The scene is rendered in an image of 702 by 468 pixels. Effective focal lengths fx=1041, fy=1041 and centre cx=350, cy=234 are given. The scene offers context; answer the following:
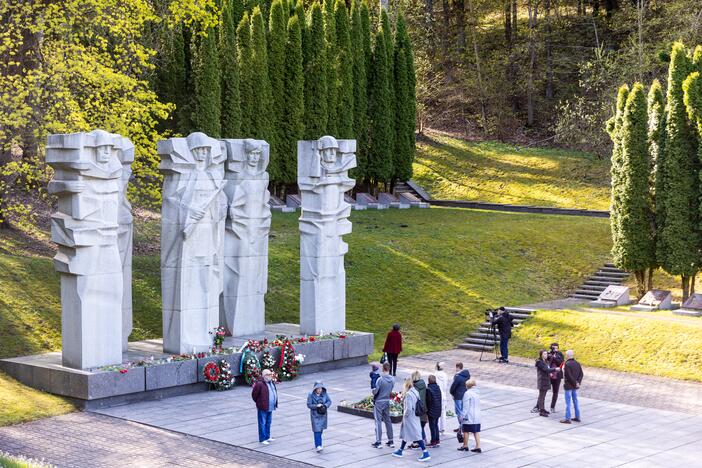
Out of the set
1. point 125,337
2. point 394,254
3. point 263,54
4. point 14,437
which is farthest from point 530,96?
point 14,437

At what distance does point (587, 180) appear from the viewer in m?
51.0

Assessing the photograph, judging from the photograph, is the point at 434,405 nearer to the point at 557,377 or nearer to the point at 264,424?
the point at 264,424

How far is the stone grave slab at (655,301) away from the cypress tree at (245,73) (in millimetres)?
17473

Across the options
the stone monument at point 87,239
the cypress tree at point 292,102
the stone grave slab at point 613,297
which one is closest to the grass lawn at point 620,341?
the stone grave slab at point 613,297

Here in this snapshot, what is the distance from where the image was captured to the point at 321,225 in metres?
26.2

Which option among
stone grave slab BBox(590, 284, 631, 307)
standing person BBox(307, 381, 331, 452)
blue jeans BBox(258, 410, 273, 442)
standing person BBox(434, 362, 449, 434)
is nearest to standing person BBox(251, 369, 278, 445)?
blue jeans BBox(258, 410, 273, 442)

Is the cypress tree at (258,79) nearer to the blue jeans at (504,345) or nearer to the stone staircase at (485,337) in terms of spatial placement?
the stone staircase at (485,337)

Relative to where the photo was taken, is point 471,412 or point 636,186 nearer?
point 471,412

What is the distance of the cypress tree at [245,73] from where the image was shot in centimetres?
4162

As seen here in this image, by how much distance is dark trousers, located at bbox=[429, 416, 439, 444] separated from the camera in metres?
18.1

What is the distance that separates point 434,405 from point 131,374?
6.93 m

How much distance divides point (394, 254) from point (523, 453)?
55.6 feet

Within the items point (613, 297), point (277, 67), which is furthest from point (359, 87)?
point (613, 297)

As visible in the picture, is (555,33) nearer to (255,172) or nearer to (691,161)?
(691,161)
